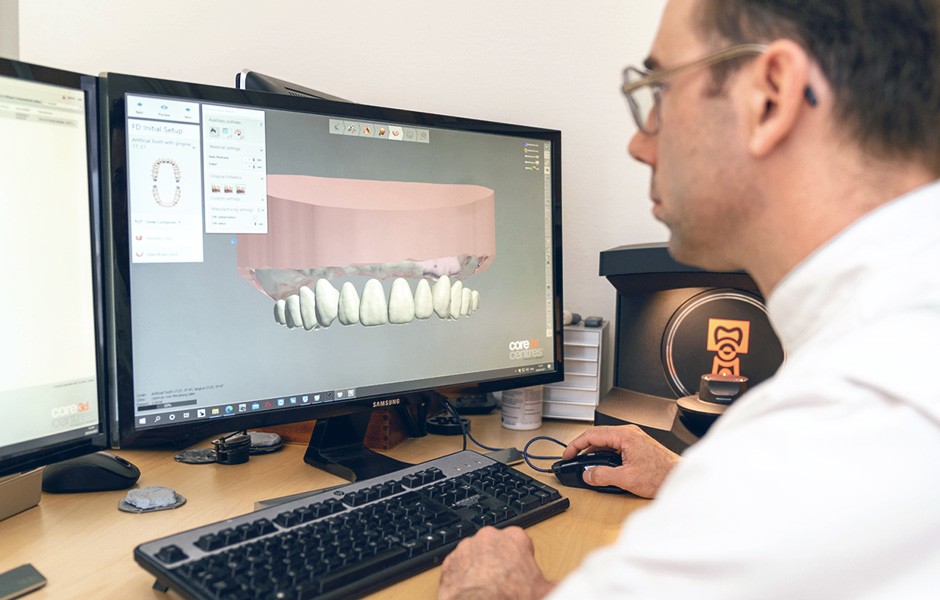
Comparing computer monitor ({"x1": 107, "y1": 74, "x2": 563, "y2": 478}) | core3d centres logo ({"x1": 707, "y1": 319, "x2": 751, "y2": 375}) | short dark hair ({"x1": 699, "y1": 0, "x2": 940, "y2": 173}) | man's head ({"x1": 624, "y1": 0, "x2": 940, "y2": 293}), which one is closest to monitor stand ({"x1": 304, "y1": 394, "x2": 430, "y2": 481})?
computer monitor ({"x1": 107, "y1": 74, "x2": 563, "y2": 478})

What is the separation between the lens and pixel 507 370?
4.02ft

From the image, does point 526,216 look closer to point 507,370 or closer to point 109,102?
point 507,370

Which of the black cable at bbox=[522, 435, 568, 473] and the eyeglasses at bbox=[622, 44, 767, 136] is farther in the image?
the black cable at bbox=[522, 435, 568, 473]

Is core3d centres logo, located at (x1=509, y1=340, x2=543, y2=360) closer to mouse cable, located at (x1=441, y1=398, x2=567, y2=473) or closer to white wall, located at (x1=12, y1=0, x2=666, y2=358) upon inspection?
mouse cable, located at (x1=441, y1=398, x2=567, y2=473)

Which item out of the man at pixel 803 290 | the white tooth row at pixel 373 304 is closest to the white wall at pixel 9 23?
the white tooth row at pixel 373 304

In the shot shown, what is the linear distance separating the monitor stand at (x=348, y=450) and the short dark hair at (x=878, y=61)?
696 mm

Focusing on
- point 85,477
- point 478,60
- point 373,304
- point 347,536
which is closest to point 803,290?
point 347,536

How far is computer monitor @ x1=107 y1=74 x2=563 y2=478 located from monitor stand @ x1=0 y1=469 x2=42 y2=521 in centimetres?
13

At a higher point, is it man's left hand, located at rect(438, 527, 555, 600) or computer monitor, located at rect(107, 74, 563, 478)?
computer monitor, located at rect(107, 74, 563, 478)

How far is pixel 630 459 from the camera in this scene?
102 centimetres

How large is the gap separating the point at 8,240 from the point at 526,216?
0.72 m

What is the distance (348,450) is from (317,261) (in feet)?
0.96

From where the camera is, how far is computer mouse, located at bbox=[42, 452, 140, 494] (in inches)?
38.0

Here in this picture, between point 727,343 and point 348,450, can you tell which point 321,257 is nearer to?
point 348,450
